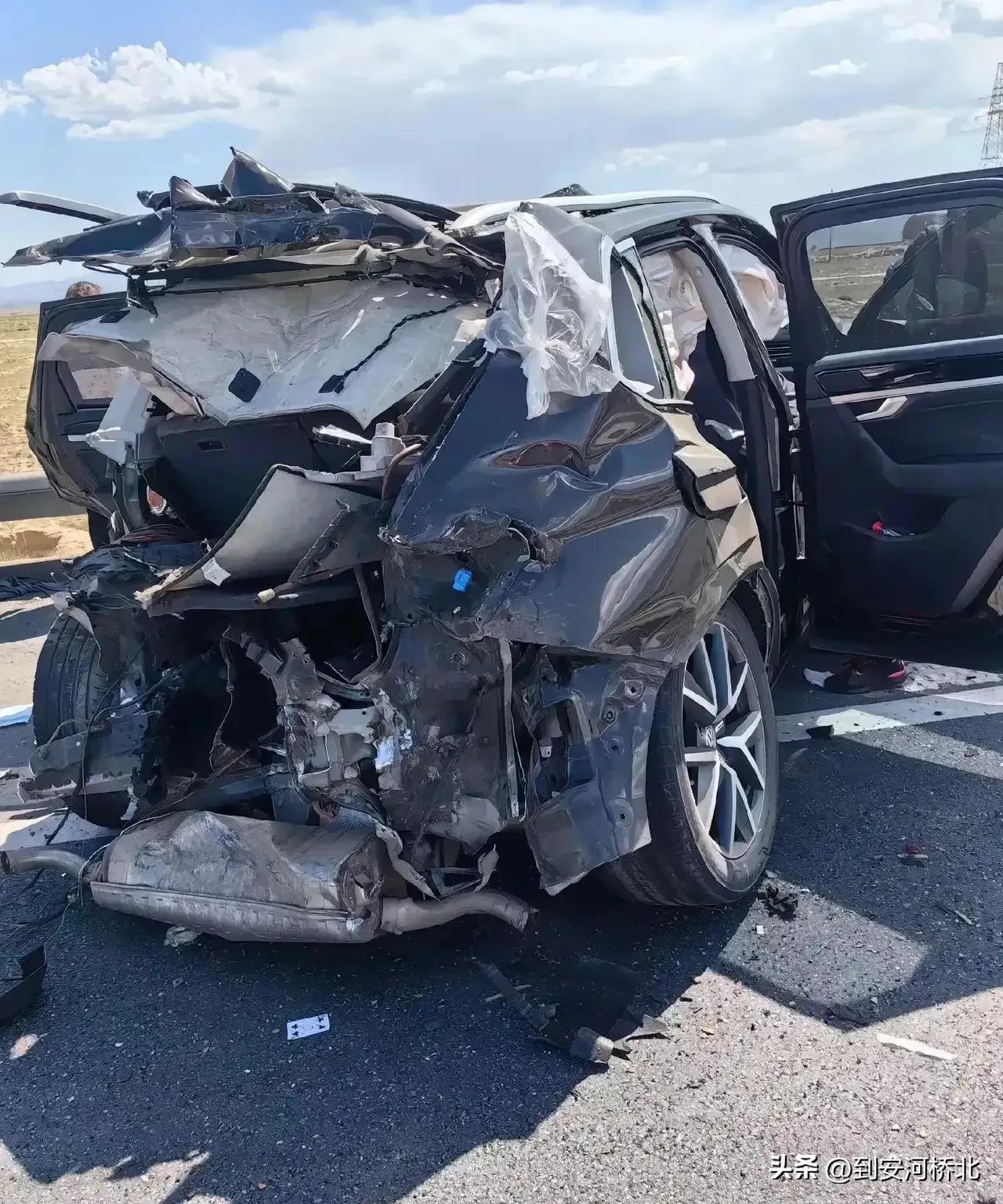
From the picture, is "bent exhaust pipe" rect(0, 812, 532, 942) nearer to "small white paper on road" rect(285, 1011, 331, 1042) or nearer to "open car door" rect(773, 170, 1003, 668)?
"small white paper on road" rect(285, 1011, 331, 1042)

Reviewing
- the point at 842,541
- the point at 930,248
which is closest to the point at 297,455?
the point at 842,541

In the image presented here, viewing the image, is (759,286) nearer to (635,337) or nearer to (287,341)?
(635,337)

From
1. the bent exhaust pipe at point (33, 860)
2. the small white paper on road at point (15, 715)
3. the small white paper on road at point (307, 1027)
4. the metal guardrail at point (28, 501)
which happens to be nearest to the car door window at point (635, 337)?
the small white paper on road at point (307, 1027)

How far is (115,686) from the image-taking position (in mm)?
3398

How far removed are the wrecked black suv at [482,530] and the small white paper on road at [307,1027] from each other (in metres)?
0.28

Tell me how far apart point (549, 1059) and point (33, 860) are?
1908 millimetres

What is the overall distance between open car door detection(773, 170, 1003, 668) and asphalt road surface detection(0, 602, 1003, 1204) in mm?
822

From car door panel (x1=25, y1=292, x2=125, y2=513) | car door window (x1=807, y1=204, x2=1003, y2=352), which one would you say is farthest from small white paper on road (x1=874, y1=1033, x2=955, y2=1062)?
car door panel (x1=25, y1=292, x2=125, y2=513)

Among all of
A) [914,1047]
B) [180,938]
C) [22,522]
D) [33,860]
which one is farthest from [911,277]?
[22,522]

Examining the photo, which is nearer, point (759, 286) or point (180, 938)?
point (180, 938)

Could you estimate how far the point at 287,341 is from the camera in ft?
10.7

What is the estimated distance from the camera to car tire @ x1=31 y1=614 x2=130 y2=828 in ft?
12.0

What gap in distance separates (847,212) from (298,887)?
3047 mm

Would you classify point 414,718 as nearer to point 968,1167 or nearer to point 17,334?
point 968,1167
